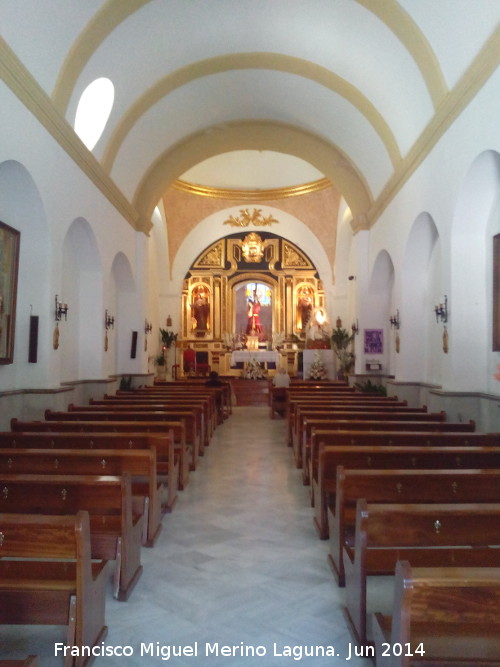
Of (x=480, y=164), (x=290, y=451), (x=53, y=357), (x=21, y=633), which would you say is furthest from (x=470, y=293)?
(x=21, y=633)

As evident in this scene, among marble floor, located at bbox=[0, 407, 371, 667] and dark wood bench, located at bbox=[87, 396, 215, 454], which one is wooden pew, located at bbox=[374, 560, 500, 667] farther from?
dark wood bench, located at bbox=[87, 396, 215, 454]

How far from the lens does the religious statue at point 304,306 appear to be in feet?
71.3

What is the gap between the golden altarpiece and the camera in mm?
21578

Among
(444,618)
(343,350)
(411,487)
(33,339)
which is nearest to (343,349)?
(343,350)

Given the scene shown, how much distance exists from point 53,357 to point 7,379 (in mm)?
767

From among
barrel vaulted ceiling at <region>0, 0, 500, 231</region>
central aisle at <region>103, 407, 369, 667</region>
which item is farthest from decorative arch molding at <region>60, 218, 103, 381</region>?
central aisle at <region>103, 407, 369, 667</region>

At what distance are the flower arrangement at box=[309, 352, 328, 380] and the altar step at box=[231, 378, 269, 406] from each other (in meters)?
1.73

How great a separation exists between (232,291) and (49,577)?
19.5 m

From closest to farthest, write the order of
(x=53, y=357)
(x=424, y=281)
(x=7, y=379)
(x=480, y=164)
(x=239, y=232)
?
(x=480, y=164) → (x=7, y=379) → (x=53, y=357) → (x=424, y=281) → (x=239, y=232)

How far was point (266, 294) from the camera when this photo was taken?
77.7 ft

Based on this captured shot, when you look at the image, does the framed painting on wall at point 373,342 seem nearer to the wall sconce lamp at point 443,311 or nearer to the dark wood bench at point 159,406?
the dark wood bench at point 159,406

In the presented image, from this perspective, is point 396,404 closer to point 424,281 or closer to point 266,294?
point 424,281

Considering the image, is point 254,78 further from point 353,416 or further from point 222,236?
point 222,236

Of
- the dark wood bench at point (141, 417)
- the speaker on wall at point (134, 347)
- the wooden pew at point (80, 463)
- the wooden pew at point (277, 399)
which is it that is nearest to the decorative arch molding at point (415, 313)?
the wooden pew at point (277, 399)
